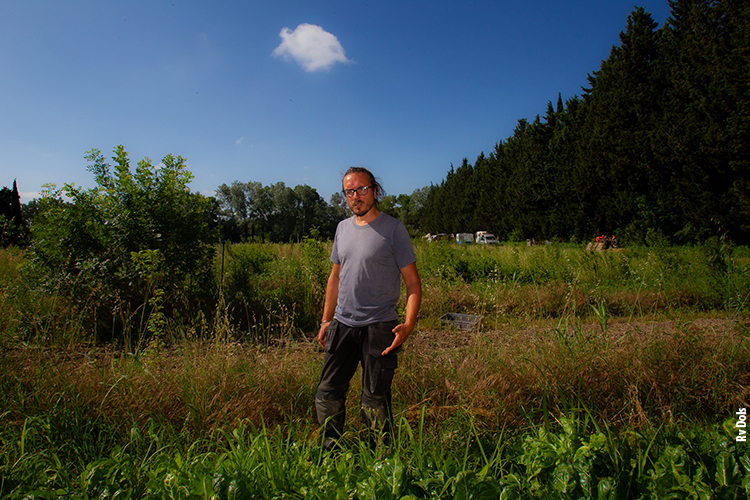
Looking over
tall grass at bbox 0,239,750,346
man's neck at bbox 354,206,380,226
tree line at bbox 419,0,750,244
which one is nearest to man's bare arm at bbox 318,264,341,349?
man's neck at bbox 354,206,380,226

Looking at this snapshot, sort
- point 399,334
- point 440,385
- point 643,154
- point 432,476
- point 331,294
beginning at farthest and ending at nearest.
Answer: point 643,154
point 440,385
point 331,294
point 399,334
point 432,476

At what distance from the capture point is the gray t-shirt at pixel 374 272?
2086mm

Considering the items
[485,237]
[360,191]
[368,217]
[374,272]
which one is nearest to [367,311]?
[374,272]

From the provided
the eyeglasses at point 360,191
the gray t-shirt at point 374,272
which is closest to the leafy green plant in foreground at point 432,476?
the gray t-shirt at point 374,272

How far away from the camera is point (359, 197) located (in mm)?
2141

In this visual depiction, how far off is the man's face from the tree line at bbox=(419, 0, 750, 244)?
24.1 ft

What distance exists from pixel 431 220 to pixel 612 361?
4863 cm

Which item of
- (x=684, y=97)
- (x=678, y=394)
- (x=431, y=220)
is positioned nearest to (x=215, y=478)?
(x=678, y=394)

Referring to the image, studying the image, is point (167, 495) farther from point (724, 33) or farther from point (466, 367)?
point (724, 33)

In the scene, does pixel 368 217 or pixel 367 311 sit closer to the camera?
pixel 367 311

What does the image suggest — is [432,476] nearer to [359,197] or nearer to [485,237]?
[359,197]

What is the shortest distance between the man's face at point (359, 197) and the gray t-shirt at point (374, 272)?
104 millimetres

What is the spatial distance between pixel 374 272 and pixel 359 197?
439 mm

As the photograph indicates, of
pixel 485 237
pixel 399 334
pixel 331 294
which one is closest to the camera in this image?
pixel 399 334
